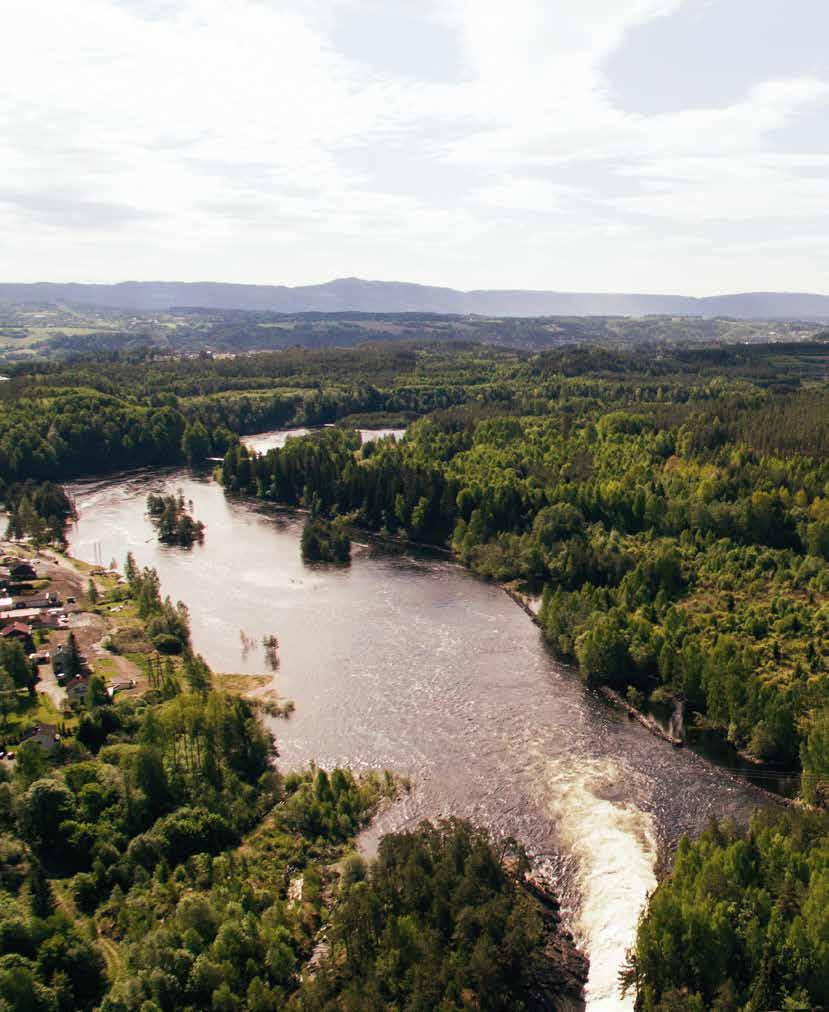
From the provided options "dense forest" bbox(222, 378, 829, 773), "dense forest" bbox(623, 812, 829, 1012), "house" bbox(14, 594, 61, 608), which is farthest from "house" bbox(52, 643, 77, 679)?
"dense forest" bbox(623, 812, 829, 1012)

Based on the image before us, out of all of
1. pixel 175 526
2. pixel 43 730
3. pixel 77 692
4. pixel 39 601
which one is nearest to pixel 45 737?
pixel 43 730

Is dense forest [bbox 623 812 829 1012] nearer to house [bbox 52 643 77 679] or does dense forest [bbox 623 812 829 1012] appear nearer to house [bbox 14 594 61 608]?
house [bbox 52 643 77 679]

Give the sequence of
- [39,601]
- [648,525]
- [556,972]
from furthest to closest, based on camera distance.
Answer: [648,525]
[39,601]
[556,972]

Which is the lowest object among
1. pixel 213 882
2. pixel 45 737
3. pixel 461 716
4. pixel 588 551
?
pixel 213 882

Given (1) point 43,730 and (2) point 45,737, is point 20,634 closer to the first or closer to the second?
(1) point 43,730

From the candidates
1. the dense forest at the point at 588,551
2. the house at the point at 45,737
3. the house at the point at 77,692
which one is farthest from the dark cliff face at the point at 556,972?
the house at the point at 77,692

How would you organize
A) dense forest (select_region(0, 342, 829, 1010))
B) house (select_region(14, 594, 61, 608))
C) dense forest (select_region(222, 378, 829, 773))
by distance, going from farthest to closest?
house (select_region(14, 594, 61, 608)), dense forest (select_region(222, 378, 829, 773)), dense forest (select_region(0, 342, 829, 1010))

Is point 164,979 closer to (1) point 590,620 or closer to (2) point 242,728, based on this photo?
(2) point 242,728
